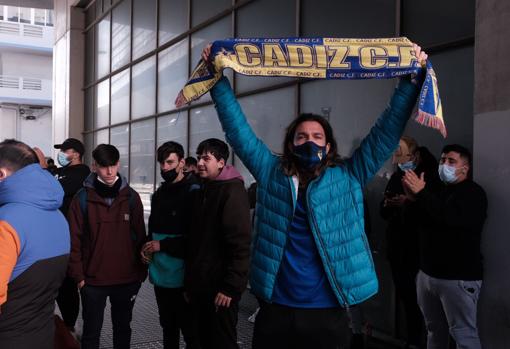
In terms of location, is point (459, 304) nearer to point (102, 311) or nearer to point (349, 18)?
point (102, 311)

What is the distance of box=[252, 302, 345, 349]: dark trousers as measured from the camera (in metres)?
2.21

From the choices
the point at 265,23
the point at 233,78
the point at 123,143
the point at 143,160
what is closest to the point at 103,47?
the point at 123,143

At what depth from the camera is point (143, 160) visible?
10.4m

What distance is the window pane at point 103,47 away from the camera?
41.4 feet

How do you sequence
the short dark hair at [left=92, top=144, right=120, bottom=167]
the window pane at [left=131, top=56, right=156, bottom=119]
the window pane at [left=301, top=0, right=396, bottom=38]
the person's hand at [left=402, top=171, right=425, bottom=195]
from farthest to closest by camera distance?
the window pane at [left=131, top=56, right=156, bottom=119]
the window pane at [left=301, top=0, right=396, bottom=38]
the short dark hair at [left=92, top=144, right=120, bottom=167]
the person's hand at [left=402, top=171, right=425, bottom=195]

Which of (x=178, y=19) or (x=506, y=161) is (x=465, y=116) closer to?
(x=506, y=161)

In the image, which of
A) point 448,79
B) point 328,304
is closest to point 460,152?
point 448,79

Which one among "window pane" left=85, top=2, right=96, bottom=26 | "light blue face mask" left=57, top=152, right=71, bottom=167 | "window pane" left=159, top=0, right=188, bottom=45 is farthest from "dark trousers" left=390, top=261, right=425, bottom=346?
"window pane" left=85, top=2, right=96, bottom=26

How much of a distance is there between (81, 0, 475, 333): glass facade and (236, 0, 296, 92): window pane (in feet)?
0.05

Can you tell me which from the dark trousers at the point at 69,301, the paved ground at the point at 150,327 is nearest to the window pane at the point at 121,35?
the paved ground at the point at 150,327

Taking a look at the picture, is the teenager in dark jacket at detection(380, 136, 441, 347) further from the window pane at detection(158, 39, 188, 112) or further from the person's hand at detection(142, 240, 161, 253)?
the window pane at detection(158, 39, 188, 112)

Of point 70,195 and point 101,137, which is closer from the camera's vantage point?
point 70,195

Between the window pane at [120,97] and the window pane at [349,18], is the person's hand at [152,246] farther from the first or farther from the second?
the window pane at [120,97]

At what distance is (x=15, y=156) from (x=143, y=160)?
Answer: 316 inches
